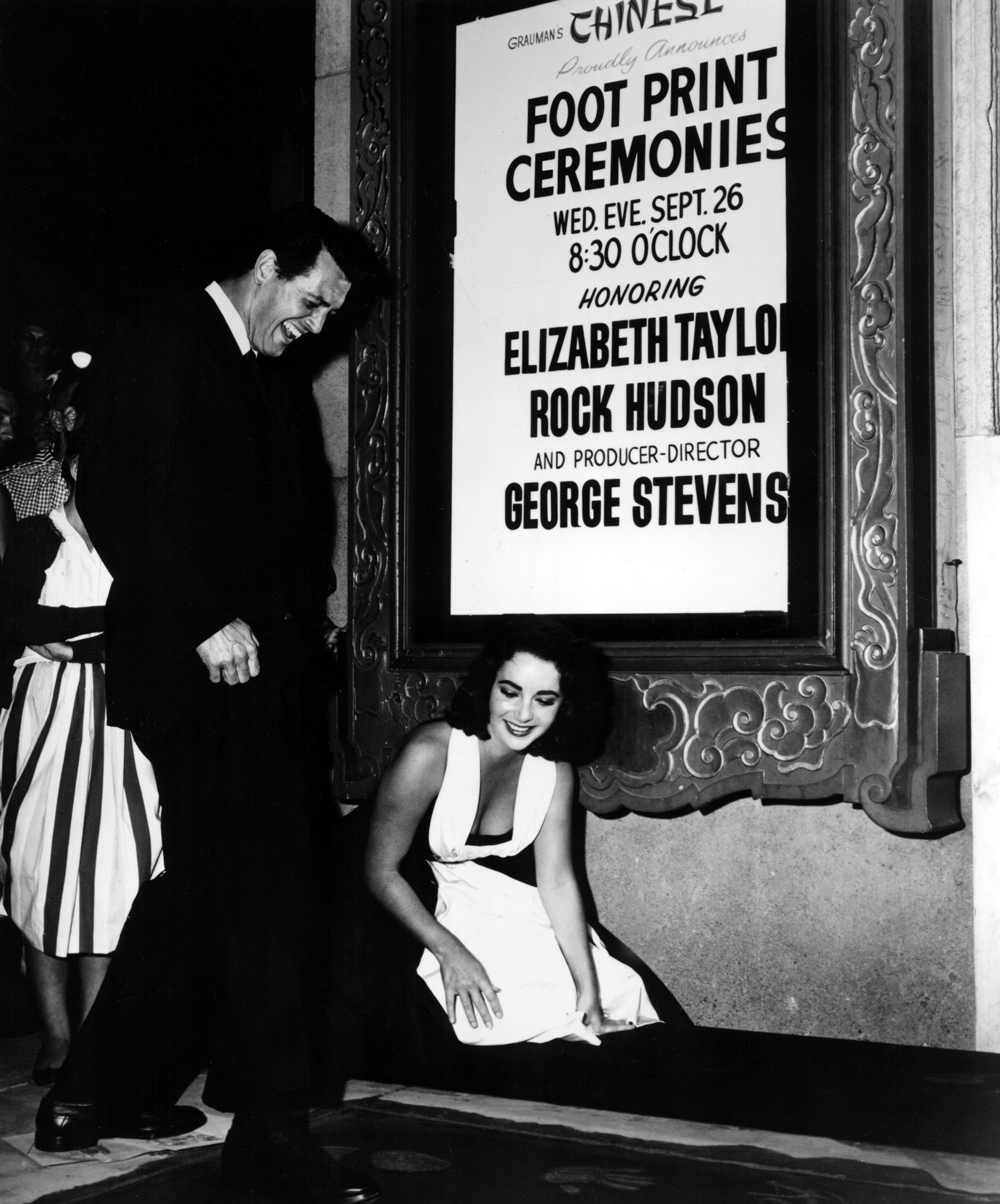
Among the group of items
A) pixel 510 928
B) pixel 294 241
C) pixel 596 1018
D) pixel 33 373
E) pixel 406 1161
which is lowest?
pixel 406 1161

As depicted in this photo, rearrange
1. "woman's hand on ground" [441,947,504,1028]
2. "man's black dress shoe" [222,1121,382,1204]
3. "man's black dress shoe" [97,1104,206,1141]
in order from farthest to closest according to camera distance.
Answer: "woman's hand on ground" [441,947,504,1028] → "man's black dress shoe" [97,1104,206,1141] → "man's black dress shoe" [222,1121,382,1204]

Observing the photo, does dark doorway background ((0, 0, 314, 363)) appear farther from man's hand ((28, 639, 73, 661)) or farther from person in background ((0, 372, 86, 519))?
man's hand ((28, 639, 73, 661))

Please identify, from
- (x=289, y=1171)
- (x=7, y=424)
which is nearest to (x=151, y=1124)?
(x=289, y=1171)

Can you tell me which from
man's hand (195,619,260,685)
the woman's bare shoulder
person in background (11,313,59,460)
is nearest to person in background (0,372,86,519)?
person in background (11,313,59,460)

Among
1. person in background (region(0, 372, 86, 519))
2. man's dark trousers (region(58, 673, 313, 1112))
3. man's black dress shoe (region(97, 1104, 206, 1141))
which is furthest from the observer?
person in background (region(0, 372, 86, 519))

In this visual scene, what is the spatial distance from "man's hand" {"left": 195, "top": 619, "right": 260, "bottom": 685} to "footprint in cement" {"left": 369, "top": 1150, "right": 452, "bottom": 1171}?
0.93 meters

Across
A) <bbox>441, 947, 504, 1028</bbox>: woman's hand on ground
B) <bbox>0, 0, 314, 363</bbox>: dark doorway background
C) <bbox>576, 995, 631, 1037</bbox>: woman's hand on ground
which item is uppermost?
<bbox>0, 0, 314, 363</bbox>: dark doorway background

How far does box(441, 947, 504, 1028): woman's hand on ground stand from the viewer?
2.87 metres

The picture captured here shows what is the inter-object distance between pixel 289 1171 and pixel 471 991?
639 mm

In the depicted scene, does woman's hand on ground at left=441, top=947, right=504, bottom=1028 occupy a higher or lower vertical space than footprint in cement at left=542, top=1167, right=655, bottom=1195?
higher

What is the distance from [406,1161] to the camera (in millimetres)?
2504

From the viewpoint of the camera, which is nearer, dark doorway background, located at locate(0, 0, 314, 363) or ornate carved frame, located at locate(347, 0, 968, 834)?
ornate carved frame, located at locate(347, 0, 968, 834)

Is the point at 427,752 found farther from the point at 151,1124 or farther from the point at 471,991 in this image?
the point at 151,1124

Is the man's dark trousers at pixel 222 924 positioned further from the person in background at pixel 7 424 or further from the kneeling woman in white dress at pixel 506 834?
the person in background at pixel 7 424
